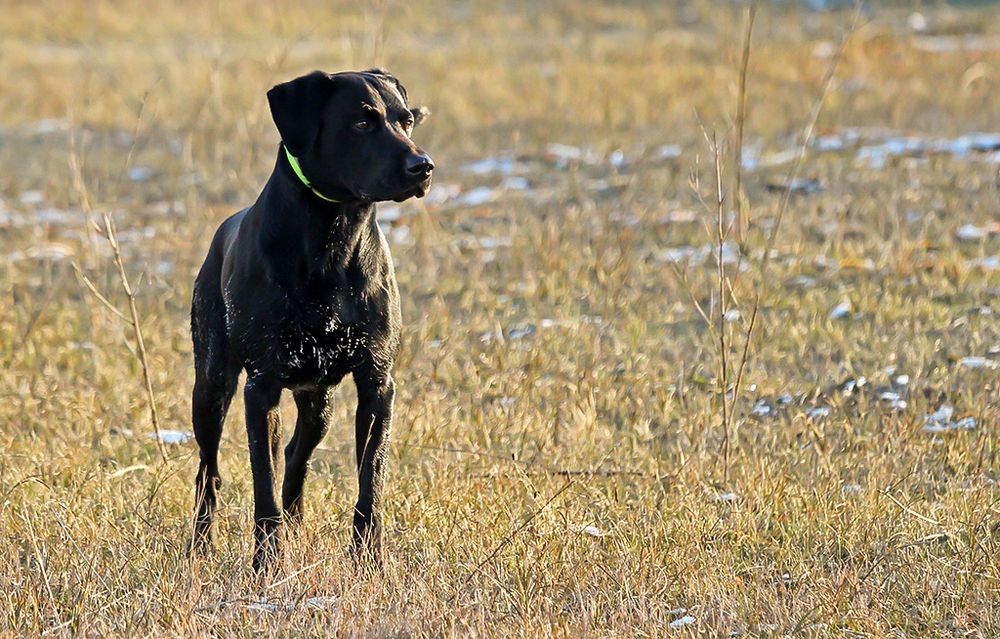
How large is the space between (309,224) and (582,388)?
238 cm

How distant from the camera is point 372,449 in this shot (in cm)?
483

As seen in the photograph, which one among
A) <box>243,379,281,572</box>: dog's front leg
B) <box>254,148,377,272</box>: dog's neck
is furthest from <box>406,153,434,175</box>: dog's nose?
<box>243,379,281,572</box>: dog's front leg

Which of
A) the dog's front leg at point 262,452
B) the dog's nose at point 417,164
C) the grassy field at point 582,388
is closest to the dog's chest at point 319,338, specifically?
the dog's front leg at point 262,452

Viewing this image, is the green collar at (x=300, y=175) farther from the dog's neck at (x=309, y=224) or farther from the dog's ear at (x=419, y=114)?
the dog's ear at (x=419, y=114)

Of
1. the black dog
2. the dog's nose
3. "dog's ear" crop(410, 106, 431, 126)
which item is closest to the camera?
the dog's nose

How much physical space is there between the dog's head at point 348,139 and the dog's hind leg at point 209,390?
74 cm

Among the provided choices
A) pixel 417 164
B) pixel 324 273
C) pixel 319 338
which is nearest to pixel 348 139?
pixel 417 164

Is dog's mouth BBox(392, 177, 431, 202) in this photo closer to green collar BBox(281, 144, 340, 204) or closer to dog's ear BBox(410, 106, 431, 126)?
green collar BBox(281, 144, 340, 204)

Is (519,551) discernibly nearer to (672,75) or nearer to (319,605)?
(319,605)

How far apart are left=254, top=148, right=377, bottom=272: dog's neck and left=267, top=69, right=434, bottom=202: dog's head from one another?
0.08m

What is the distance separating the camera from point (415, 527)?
5090 mm

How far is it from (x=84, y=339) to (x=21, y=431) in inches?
80.6

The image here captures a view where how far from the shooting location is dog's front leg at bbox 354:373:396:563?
4.77 metres

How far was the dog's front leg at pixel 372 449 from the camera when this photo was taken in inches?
188
